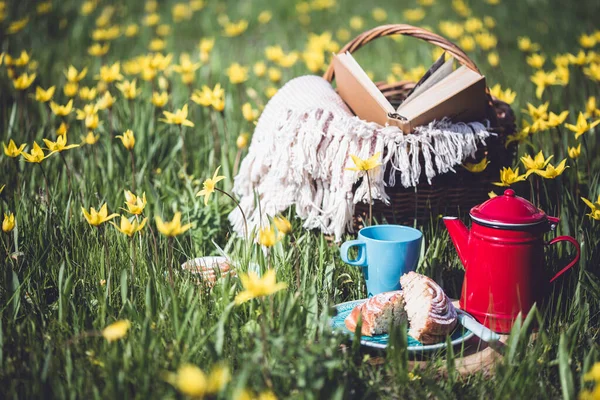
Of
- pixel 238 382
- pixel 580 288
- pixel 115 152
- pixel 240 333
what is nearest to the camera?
pixel 238 382

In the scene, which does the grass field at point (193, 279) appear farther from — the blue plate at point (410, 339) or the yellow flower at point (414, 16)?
the yellow flower at point (414, 16)

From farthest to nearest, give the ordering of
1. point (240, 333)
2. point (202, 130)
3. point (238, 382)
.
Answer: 1. point (202, 130)
2. point (240, 333)
3. point (238, 382)

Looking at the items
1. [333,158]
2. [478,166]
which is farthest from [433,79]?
[333,158]

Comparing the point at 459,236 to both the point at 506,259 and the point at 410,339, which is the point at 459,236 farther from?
the point at 410,339

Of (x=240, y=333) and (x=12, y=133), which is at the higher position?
(x=12, y=133)

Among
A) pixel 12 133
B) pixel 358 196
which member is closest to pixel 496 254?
pixel 358 196

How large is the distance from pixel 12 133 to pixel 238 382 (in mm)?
1970

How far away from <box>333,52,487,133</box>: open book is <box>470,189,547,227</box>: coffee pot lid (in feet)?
1.75

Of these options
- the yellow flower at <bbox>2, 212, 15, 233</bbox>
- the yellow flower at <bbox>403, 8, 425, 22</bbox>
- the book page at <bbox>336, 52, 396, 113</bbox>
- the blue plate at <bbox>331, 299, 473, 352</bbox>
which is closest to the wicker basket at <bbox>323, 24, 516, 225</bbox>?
the book page at <bbox>336, 52, 396, 113</bbox>

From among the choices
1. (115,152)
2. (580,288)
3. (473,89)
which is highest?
(473,89)

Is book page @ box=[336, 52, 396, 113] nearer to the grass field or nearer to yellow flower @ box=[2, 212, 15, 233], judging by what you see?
the grass field

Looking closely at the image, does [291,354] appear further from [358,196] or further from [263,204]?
[263,204]

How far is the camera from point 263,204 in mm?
2057

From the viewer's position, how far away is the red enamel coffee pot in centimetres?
145
